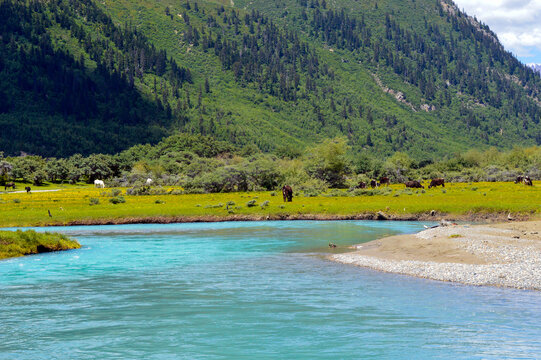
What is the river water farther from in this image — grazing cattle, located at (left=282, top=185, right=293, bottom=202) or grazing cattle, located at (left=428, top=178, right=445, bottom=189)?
grazing cattle, located at (left=428, top=178, right=445, bottom=189)

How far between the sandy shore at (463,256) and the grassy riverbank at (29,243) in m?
21.8

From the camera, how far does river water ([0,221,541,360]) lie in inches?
710

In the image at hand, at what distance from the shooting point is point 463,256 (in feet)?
104

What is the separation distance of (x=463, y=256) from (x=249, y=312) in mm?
15152

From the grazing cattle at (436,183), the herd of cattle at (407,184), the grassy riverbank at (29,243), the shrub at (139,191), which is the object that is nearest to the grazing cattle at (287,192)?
the herd of cattle at (407,184)

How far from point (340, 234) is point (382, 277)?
2151 centimetres

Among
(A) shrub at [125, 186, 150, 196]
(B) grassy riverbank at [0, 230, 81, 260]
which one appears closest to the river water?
(B) grassy riverbank at [0, 230, 81, 260]

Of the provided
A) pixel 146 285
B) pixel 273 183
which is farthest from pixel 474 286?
pixel 273 183

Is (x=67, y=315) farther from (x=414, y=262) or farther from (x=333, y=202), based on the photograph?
(x=333, y=202)

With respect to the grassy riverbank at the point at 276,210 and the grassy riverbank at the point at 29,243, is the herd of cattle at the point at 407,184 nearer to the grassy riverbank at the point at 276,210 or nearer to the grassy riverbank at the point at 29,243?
the grassy riverbank at the point at 276,210

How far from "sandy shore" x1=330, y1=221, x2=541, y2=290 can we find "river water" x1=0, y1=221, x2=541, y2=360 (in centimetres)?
138

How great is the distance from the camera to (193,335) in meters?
19.8

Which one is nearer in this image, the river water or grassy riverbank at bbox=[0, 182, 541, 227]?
the river water

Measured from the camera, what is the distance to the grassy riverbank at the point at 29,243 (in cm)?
4006
